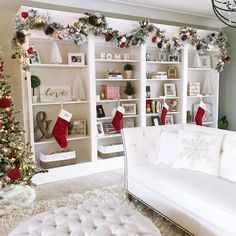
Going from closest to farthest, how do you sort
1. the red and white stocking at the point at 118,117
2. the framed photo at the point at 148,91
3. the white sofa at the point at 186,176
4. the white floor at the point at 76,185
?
1. the white sofa at the point at 186,176
2. the white floor at the point at 76,185
3. the red and white stocking at the point at 118,117
4. the framed photo at the point at 148,91

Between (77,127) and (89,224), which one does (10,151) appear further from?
(89,224)

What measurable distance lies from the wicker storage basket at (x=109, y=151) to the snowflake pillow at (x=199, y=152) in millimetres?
1635

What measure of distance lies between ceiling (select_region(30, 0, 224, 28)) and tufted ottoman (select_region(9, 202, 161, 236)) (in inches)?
128

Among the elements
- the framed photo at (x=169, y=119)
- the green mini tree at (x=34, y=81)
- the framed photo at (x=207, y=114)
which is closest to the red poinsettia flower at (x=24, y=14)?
the green mini tree at (x=34, y=81)

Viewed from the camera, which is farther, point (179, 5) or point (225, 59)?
point (225, 59)

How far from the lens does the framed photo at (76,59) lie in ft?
12.7

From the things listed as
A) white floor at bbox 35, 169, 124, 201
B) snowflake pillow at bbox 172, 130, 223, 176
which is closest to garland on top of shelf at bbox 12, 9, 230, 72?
white floor at bbox 35, 169, 124, 201

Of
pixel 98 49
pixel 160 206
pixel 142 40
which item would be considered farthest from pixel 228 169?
pixel 98 49

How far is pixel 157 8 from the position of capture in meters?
4.65

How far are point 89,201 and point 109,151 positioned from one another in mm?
1325

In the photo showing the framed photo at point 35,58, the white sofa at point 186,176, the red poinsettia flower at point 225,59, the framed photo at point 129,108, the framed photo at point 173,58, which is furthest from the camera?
the red poinsettia flower at point 225,59

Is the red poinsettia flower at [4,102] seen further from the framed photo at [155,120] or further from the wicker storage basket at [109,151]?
the framed photo at [155,120]

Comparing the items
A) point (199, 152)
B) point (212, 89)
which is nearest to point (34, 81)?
point (199, 152)

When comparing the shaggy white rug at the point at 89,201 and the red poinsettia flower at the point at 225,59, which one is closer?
the shaggy white rug at the point at 89,201
